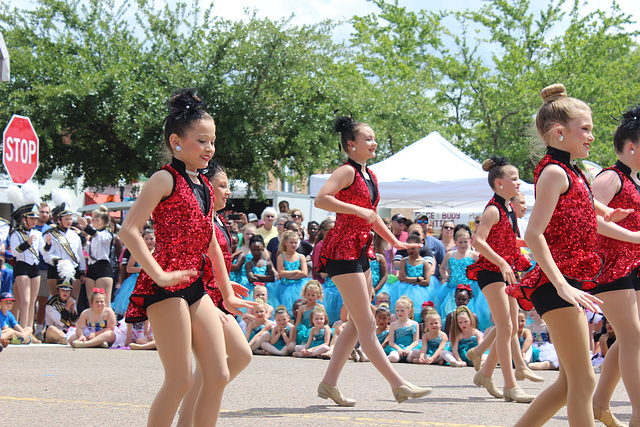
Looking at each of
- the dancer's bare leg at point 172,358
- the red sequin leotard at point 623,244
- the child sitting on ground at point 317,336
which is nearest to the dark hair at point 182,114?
the dancer's bare leg at point 172,358

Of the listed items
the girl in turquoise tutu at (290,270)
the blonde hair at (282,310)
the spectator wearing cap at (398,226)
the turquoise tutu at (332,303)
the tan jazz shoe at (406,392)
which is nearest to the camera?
the tan jazz shoe at (406,392)

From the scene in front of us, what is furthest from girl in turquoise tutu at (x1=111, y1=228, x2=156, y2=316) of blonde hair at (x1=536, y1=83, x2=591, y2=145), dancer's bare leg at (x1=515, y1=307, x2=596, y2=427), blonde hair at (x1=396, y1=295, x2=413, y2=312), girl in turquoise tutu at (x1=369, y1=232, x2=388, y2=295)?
dancer's bare leg at (x1=515, y1=307, x2=596, y2=427)

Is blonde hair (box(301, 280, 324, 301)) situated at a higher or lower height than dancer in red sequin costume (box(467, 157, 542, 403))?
lower

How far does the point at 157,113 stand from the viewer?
1805cm

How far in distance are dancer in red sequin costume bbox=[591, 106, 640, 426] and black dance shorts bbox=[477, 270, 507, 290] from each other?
1.59 m

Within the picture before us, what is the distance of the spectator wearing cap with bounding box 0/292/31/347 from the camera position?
11.2 m

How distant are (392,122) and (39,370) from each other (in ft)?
73.5

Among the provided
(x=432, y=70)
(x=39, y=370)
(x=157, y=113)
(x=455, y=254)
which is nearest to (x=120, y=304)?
(x=39, y=370)

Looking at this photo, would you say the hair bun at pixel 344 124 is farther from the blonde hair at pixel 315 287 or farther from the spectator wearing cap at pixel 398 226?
the spectator wearing cap at pixel 398 226

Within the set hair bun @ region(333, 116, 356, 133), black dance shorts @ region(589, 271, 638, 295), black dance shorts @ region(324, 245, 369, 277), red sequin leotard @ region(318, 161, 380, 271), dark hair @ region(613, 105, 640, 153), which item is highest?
hair bun @ region(333, 116, 356, 133)

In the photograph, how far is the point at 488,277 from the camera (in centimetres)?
629

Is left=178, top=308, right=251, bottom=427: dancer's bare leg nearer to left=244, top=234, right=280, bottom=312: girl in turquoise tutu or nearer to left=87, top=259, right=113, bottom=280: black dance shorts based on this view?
left=244, top=234, right=280, bottom=312: girl in turquoise tutu

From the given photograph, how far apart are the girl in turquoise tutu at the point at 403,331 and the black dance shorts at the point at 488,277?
3.80 m

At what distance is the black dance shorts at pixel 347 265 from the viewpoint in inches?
226
